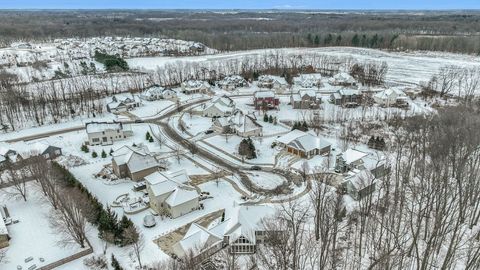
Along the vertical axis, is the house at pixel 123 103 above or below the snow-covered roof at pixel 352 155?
above

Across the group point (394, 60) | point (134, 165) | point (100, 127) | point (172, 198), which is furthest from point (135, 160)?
point (394, 60)

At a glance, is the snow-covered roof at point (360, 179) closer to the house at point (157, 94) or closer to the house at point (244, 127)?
the house at point (244, 127)

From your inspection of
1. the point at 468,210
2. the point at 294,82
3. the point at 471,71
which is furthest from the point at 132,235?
the point at 471,71

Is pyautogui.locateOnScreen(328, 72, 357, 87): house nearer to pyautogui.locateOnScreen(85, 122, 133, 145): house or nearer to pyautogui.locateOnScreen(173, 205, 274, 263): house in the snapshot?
pyautogui.locateOnScreen(85, 122, 133, 145): house

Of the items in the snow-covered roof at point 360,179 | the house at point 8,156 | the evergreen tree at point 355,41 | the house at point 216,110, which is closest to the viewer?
the snow-covered roof at point 360,179

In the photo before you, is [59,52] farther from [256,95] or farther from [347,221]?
[347,221]

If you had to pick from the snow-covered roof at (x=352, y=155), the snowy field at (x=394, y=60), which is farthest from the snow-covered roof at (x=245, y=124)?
the snowy field at (x=394, y=60)

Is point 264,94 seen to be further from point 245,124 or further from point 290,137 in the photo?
point 290,137
